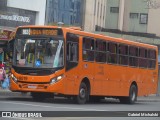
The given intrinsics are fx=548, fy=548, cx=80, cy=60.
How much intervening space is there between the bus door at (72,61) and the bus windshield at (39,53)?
38 cm

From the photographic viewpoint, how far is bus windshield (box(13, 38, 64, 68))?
21.7 meters

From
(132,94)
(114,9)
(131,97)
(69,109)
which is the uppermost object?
(114,9)

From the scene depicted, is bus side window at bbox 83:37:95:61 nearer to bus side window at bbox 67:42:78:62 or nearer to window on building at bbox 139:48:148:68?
bus side window at bbox 67:42:78:62

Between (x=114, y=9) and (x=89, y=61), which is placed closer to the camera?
(x=89, y=61)

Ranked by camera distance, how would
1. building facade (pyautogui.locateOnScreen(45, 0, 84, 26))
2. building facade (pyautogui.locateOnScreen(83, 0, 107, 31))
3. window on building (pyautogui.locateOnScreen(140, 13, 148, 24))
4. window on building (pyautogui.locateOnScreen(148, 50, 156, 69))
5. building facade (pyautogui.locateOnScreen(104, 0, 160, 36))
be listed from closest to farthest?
window on building (pyautogui.locateOnScreen(148, 50, 156, 69)) → building facade (pyautogui.locateOnScreen(45, 0, 84, 26)) → building facade (pyautogui.locateOnScreen(83, 0, 107, 31)) → building facade (pyautogui.locateOnScreen(104, 0, 160, 36)) → window on building (pyautogui.locateOnScreen(140, 13, 148, 24))

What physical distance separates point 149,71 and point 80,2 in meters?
19.7

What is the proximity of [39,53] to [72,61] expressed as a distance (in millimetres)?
1415

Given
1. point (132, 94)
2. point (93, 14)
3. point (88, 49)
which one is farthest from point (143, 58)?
point (93, 14)

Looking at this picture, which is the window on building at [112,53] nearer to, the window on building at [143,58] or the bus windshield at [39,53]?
the window on building at [143,58]

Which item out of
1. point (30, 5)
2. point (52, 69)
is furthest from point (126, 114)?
point (30, 5)

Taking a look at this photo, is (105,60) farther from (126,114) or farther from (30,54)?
(126,114)

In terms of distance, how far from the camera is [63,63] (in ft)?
71.5

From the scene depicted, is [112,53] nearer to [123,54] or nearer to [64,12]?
[123,54]

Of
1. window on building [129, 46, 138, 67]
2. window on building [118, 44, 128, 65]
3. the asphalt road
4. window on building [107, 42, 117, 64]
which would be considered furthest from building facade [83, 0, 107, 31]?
the asphalt road
